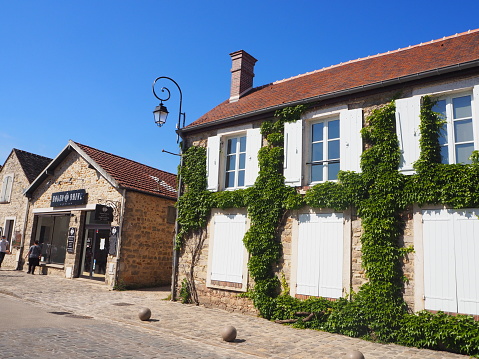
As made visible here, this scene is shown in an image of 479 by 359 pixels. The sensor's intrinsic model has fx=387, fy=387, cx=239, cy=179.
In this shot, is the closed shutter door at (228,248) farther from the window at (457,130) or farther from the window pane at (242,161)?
the window at (457,130)

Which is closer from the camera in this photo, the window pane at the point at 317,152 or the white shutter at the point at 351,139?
the white shutter at the point at 351,139

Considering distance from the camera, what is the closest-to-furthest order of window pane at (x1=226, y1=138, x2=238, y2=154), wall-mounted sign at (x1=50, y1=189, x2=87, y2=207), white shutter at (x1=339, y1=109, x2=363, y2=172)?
1. white shutter at (x1=339, y1=109, x2=363, y2=172)
2. window pane at (x1=226, y1=138, x2=238, y2=154)
3. wall-mounted sign at (x1=50, y1=189, x2=87, y2=207)

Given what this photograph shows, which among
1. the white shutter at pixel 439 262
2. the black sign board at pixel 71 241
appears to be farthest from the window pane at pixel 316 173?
the black sign board at pixel 71 241

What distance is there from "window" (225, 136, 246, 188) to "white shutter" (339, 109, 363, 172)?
3.00 metres

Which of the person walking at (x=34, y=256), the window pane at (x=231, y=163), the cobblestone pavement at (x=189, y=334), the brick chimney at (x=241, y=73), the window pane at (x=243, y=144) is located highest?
the brick chimney at (x=241, y=73)

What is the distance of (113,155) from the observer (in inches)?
699

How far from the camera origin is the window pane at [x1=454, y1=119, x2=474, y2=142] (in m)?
7.58

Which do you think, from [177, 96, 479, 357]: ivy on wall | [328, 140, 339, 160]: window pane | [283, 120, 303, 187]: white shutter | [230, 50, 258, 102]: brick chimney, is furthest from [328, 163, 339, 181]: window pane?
[230, 50, 258, 102]: brick chimney

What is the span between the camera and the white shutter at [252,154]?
10.3 m

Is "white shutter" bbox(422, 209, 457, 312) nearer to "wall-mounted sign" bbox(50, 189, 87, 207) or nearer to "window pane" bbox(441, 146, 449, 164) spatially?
"window pane" bbox(441, 146, 449, 164)

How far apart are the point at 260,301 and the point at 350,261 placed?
247 cm

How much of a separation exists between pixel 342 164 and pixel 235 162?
3340 mm

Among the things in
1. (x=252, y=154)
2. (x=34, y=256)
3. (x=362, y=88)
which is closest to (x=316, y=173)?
(x=252, y=154)

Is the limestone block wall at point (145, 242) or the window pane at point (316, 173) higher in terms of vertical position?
the window pane at point (316, 173)
